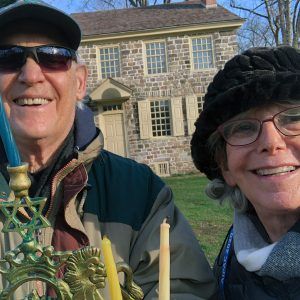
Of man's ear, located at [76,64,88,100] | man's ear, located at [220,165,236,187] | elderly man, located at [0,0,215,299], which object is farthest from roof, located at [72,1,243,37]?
elderly man, located at [0,0,215,299]

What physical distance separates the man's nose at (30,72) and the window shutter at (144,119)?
17.7 m

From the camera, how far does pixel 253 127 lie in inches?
76.8

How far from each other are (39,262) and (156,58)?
758 inches

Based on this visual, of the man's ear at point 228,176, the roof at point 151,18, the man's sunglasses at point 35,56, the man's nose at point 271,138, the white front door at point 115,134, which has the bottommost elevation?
the white front door at point 115,134

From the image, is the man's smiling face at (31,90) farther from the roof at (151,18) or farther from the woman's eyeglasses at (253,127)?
the roof at (151,18)

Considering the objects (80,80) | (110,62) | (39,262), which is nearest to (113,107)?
(110,62)

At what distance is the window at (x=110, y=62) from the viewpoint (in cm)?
2014

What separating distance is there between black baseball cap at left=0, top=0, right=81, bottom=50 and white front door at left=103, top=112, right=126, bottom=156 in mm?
17690

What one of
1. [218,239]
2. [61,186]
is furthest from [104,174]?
[218,239]

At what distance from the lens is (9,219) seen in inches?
43.6

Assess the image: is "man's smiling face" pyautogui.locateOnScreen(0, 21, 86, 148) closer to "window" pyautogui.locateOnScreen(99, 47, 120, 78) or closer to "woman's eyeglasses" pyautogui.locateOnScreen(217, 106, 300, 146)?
"woman's eyeglasses" pyautogui.locateOnScreen(217, 106, 300, 146)

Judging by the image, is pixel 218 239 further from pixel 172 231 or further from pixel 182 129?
pixel 182 129

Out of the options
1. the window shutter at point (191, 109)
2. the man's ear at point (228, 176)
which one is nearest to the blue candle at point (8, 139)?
the man's ear at point (228, 176)

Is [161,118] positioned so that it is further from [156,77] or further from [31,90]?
[31,90]
